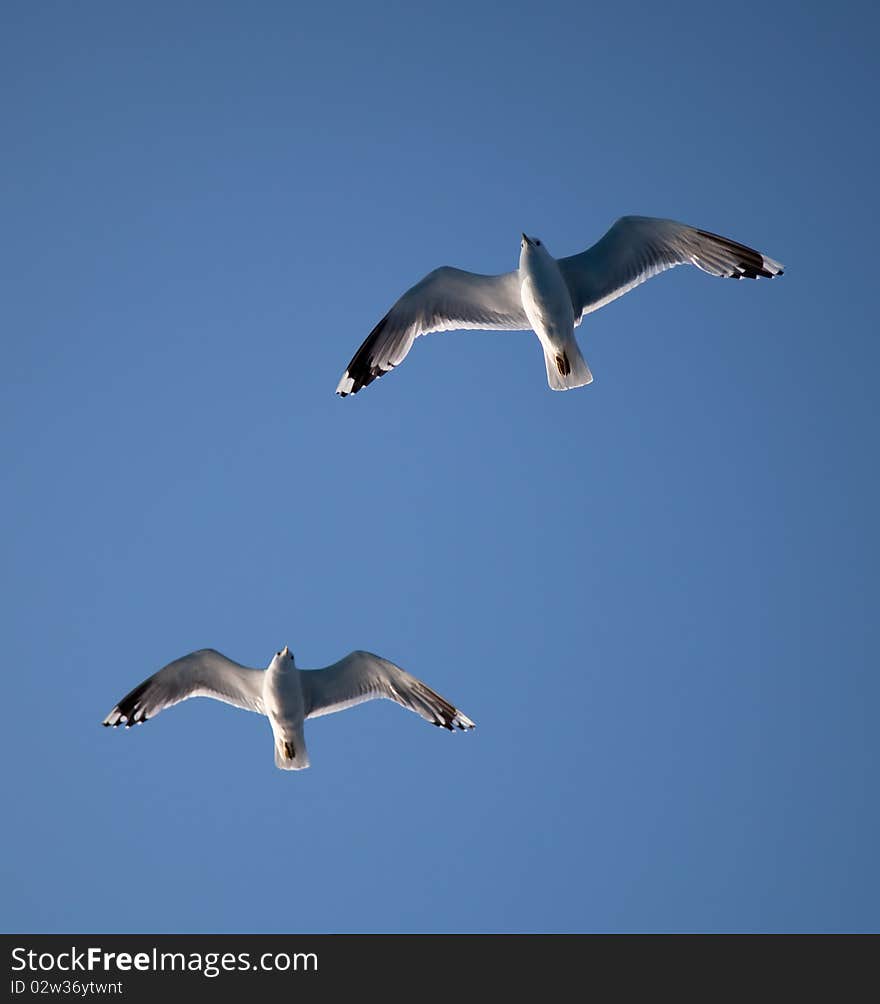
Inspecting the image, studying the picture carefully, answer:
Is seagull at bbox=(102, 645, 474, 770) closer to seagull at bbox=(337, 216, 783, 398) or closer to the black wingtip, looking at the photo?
the black wingtip

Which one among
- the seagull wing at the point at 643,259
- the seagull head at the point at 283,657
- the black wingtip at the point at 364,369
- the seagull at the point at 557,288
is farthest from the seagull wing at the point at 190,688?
the seagull wing at the point at 643,259

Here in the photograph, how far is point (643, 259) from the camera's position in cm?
1344

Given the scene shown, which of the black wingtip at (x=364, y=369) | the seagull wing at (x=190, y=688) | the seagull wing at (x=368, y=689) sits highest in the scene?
the black wingtip at (x=364, y=369)

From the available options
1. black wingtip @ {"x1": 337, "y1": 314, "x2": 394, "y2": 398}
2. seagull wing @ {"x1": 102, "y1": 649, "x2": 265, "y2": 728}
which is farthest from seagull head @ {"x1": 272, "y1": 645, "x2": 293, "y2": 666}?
black wingtip @ {"x1": 337, "y1": 314, "x2": 394, "y2": 398}

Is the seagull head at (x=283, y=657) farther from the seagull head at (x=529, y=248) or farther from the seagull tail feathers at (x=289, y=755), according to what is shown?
the seagull head at (x=529, y=248)

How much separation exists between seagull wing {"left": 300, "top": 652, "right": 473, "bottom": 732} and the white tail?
335cm

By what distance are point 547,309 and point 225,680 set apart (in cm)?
487

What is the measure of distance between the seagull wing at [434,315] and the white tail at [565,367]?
2.42ft

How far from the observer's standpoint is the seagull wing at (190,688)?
14.9 m

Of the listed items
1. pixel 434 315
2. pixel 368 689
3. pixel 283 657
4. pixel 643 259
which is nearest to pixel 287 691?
pixel 283 657
